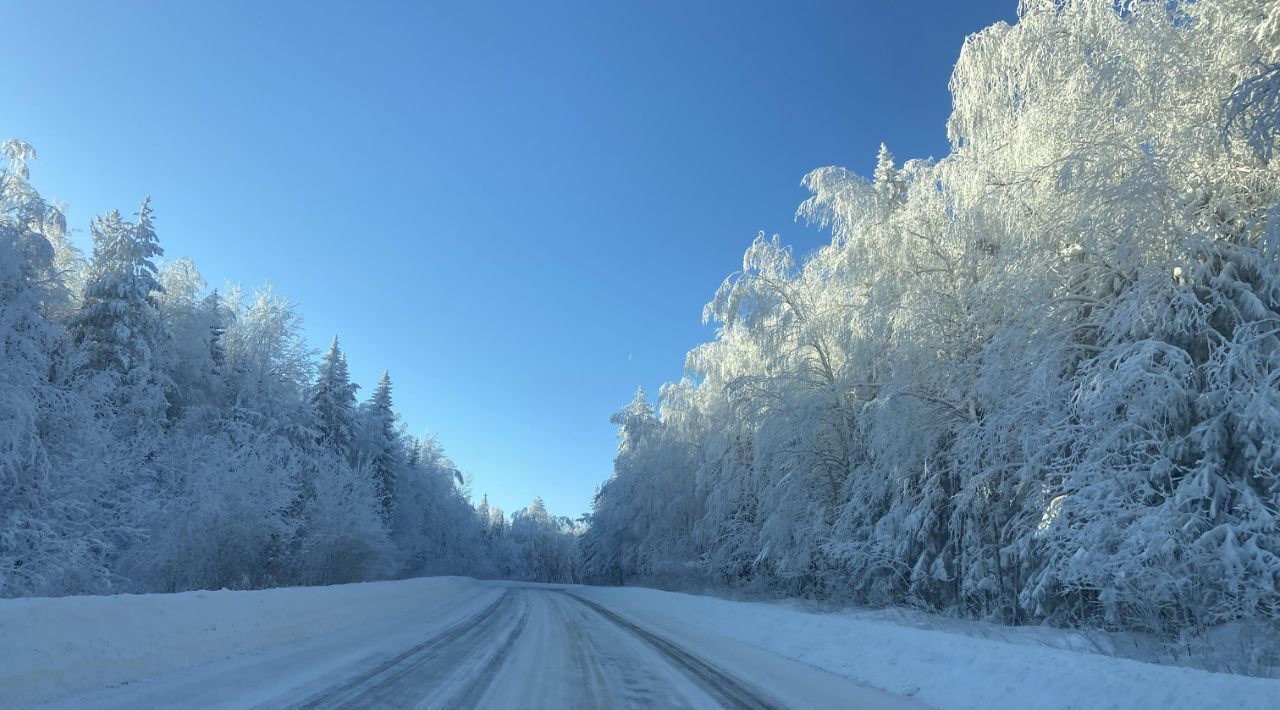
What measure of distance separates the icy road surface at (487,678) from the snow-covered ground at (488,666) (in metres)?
0.03

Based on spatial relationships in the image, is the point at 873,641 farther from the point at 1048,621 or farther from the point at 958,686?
the point at 1048,621

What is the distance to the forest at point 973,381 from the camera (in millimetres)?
8938

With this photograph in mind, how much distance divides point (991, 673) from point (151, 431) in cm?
2802

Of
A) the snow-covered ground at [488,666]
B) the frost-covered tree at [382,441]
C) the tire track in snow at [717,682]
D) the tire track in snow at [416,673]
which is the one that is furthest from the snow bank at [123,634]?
the frost-covered tree at [382,441]

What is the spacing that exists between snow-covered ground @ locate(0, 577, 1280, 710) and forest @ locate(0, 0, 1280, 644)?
278 cm

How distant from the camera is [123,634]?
264 inches

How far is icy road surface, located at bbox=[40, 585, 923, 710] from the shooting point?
19.6ft

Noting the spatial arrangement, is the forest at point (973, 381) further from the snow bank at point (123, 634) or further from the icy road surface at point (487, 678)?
the snow bank at point (123, 634)

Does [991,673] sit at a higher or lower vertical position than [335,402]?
lower

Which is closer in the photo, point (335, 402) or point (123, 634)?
point (123, 634)

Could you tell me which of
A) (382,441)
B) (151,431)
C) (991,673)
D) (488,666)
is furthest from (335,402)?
(991,673)

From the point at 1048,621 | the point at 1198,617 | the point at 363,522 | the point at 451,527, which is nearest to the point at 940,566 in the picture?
the point at 1048,621

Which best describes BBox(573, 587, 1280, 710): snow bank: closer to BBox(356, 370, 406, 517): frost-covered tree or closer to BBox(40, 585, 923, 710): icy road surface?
BBox(40, 585, 923, 710): icy road surface

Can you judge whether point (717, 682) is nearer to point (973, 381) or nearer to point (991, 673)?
point (991, 673)
